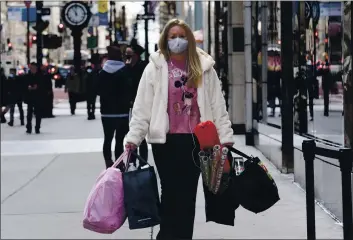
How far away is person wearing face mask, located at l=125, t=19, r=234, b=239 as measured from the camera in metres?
5.90

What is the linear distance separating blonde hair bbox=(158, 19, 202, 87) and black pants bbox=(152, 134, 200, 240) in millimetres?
421

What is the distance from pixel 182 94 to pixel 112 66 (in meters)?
5.47

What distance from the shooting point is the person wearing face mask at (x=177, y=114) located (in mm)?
5902

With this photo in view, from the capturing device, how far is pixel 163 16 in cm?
12400

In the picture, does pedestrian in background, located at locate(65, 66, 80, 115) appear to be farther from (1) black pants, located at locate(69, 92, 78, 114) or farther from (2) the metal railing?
(2) the metal railing

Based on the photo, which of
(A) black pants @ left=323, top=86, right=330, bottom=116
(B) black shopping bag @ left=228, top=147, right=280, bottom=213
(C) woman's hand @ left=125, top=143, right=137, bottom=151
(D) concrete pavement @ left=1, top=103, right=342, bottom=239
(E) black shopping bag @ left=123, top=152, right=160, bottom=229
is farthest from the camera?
(A) black pants @ left=323, top=86, right=330, bottom=116

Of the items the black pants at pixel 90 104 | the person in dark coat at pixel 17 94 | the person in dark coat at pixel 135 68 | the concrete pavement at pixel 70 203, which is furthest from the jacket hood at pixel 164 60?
the black pants at pixel 90 104

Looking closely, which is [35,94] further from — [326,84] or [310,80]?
[326,84]

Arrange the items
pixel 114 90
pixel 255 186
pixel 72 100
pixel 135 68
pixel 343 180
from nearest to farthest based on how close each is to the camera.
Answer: pixel 343 180 → pixel 255 186 → pixel 114 90 → pixel 135 68 → pixel 72 100

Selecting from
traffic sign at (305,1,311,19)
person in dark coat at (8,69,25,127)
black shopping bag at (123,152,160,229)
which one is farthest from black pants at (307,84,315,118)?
person in dark coat at (8,69,25,127)

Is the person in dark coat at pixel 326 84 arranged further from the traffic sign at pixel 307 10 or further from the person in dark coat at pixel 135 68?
the person in dark coat at pixel 135 68

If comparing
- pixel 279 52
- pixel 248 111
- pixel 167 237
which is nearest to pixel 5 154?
pixel 248 111

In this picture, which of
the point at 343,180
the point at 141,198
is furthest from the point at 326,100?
the point at 141,198

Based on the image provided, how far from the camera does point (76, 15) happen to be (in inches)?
1427
